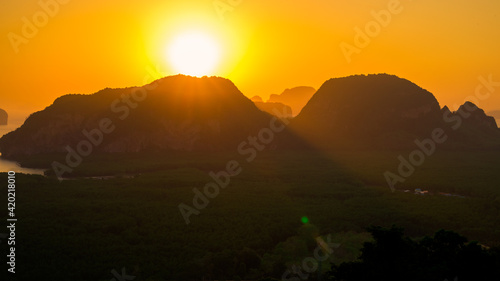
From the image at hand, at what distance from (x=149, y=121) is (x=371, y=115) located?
9999 centimetres

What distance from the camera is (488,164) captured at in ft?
349

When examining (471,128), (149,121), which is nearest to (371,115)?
(471,128)

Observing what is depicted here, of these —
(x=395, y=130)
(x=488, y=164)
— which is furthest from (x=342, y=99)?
(x=488, y=164)

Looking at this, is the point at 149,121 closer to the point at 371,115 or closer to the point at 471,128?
the point at 371,115

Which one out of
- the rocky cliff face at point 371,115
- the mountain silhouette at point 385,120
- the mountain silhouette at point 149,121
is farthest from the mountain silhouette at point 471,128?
the mountain silhouette at point 149,121

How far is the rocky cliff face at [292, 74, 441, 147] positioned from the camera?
166 m

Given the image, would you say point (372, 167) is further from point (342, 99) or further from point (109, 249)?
point (342, 99)

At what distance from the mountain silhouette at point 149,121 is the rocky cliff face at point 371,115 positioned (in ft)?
94.0

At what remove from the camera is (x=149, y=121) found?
14538cm

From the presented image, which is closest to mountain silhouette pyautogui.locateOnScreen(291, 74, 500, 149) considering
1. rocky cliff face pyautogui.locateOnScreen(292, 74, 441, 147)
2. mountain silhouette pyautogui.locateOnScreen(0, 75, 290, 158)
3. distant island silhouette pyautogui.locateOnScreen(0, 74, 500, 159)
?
rocky cliff face pyautogui.locateOnScreen(292, 74, 441, 147)

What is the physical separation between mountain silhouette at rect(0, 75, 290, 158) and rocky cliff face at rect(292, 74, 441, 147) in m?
28.6

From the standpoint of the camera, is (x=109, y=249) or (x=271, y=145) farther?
(x=271, y=145)

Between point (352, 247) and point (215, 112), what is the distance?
120 metres

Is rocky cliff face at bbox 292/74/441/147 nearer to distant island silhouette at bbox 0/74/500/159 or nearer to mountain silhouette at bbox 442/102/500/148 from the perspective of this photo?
distant island silhouette at bbox 0/74/500/159
